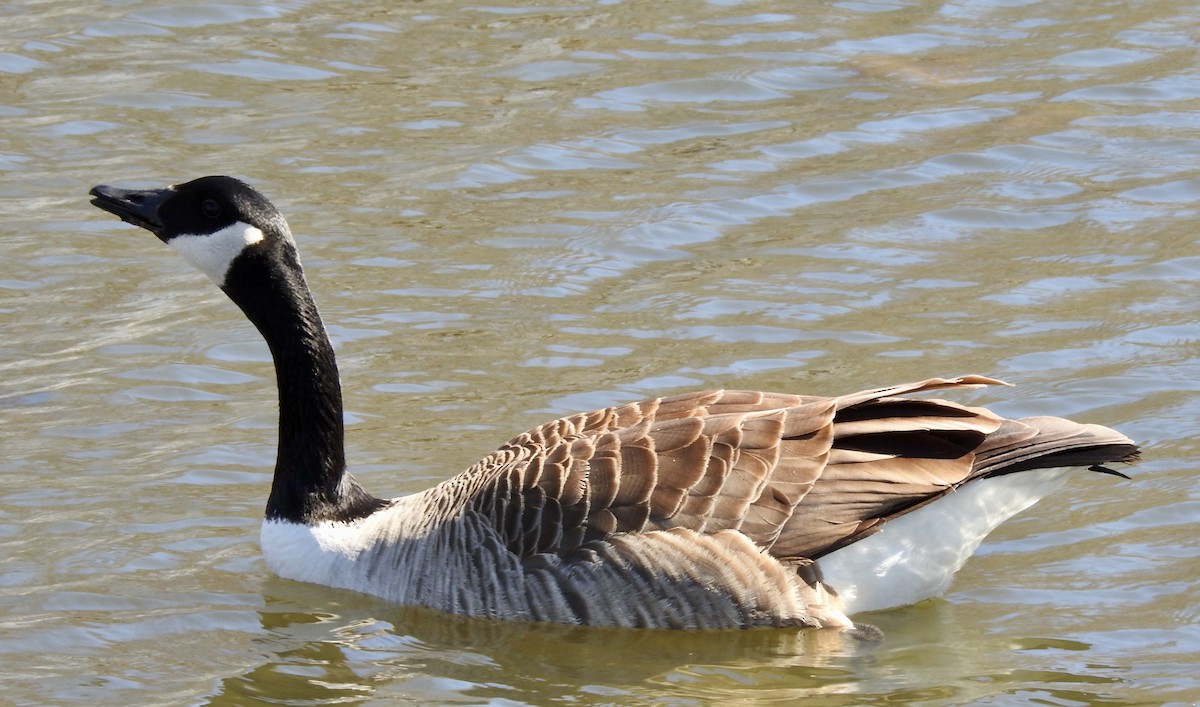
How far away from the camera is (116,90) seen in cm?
1285

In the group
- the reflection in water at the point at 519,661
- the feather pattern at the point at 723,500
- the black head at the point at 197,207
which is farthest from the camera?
the black head at the point at 197,207

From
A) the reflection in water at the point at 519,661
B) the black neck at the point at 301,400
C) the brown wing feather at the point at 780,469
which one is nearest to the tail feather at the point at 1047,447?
the brown wing feather at the point at 780,469

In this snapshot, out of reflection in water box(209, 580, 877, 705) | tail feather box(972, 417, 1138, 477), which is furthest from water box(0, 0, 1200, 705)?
tail feather box(972, 417, 1138, 477)

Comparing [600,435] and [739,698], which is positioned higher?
[600,435]

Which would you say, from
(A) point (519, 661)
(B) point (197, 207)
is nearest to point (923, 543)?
(A) point (519, 661)

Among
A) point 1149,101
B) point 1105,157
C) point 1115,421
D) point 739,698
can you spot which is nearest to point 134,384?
point 739,698

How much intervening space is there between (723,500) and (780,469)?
264 mm

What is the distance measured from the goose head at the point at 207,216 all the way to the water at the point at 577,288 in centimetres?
133

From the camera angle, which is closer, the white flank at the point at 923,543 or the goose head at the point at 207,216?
the white flank at the point at 923,543

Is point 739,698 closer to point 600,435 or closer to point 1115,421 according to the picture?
point 600,435

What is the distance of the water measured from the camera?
714 cm

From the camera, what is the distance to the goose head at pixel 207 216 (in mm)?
7664

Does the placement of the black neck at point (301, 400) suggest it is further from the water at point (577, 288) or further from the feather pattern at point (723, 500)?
the feather pattern at point (723, 500)

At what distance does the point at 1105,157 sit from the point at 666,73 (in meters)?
3.32
